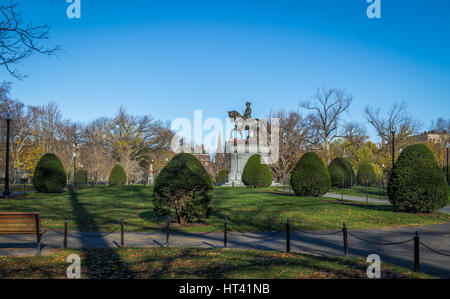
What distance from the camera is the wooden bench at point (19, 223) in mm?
8650

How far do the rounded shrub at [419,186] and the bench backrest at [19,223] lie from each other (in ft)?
52.6

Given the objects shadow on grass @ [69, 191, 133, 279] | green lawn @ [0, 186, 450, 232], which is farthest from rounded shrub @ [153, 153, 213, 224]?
shadow on grass @ [69, 191, 133, 279]

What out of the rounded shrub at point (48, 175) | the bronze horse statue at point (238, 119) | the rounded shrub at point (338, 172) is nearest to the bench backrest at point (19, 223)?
the rounded shrub at point (48, 175)

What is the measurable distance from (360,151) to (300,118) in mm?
16214

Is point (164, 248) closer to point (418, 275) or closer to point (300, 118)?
point (418, 275)

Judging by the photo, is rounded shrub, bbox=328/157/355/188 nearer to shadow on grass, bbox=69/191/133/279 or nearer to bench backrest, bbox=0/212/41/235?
shadow on grass, bbox=69/191/133/279

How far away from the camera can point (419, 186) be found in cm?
1667

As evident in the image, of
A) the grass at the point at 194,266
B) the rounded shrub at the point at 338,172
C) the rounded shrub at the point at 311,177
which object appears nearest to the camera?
the grass at the point at 194,266

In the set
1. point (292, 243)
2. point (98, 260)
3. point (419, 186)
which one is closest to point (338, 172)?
point (419, 186)

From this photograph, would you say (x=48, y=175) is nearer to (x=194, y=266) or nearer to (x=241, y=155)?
(x=241, y=155)

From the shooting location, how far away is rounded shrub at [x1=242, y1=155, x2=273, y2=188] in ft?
105

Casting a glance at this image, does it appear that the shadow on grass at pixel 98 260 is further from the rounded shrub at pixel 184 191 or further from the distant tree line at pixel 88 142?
the distant tree line at pixel 88 142

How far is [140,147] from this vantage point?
6222 cm

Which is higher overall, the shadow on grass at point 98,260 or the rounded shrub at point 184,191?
the rounded shrub at point 184,191
